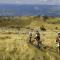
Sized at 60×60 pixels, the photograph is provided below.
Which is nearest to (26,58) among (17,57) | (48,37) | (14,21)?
(17,57)

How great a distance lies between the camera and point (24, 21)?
5972cm

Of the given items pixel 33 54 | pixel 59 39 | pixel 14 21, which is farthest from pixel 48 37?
pixel 14 21

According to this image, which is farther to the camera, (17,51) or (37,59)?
(17,51)

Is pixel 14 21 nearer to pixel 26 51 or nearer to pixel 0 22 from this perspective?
pixel 0 22

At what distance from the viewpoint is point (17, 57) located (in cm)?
1428

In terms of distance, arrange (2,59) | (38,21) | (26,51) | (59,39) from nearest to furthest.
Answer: (2,59), (26,51), (59,39), (38,21)

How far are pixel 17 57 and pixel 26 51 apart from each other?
1019 mm

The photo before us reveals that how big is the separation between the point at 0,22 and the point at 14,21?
321 cm

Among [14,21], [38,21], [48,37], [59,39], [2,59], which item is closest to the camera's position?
[2,59]

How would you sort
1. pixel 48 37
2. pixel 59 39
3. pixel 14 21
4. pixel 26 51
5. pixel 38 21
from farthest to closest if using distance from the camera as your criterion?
pixel 14 21 < pixel 38 21 < pixel 48 37 < pixel 59 39 < pixel 26 51

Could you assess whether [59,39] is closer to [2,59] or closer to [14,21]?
[2,59]

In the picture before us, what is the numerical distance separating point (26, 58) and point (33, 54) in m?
0.51

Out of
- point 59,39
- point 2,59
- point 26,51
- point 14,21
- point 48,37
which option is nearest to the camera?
point 2,59

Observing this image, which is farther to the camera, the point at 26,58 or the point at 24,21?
the point at 24,21
